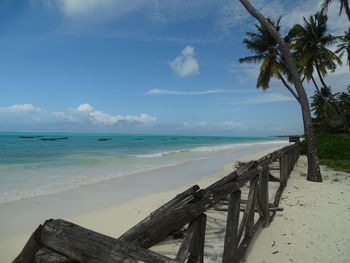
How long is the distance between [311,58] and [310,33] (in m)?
2.15

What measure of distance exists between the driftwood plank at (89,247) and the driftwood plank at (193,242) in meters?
0.69

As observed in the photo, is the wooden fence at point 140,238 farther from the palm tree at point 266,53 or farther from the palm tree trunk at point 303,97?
the palm tree at point 266,53

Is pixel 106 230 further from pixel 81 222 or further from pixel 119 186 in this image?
pixel 119 186

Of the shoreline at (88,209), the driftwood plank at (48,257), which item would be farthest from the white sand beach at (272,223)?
the driftwood plank at (48,257)

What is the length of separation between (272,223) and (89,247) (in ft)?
14.9

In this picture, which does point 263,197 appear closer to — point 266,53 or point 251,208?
point 251,208

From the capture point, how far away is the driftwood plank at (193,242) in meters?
2.04

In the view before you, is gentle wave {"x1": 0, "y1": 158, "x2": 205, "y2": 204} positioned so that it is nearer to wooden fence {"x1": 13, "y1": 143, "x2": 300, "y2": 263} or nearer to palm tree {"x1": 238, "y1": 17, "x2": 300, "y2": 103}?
wooden fence {"x1": 13, "y1": 143, "x2": 300, "y2": 263}

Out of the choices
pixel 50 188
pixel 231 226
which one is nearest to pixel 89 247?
pixel 231 226

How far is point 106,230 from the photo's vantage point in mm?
4859

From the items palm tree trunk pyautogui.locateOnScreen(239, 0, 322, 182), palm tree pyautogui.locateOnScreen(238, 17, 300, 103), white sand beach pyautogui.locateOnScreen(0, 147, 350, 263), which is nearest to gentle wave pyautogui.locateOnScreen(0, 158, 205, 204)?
white sand beach pyautogui.locateOnScreen(0, 147, 350, 263)

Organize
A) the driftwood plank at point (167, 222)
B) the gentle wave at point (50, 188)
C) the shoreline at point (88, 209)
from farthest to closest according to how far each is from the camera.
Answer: the gentle wave at point (50, 188)
the shoreline at point (88, 209)
the driftwood plank at point (167, 222)

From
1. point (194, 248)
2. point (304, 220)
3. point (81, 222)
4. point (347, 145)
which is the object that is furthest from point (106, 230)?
point (347, 145)

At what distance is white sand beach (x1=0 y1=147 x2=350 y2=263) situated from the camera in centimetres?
378
